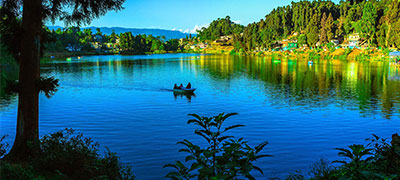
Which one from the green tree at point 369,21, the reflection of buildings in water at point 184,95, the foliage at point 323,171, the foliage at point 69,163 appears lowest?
the reflection of buildings in water at point 184,95

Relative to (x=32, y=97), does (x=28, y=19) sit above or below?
above

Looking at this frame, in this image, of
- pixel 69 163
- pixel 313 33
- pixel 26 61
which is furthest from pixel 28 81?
pixel 313 33

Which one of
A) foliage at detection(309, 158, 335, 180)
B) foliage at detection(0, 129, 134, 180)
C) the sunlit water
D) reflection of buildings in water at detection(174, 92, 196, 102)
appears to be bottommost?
the sunlit water

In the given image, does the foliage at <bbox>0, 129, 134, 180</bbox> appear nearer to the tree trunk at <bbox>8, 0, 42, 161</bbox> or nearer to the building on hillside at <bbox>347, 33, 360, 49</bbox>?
the tree trunk at <bbox>8, 0, 42, 161</bbox>

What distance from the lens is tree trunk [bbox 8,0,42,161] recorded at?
16.5 meters

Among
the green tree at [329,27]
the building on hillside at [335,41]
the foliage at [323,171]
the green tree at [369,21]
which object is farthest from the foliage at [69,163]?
the building on hillside at [335,41]

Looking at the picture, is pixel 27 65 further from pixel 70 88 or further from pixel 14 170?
pixel 70 88

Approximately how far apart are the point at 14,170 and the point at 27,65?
21.3ft

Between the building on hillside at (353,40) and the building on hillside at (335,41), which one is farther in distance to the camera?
the building on hillside at (335,41)

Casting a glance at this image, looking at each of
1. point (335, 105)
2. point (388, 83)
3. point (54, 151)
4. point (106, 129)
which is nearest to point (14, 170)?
point (54, 151)

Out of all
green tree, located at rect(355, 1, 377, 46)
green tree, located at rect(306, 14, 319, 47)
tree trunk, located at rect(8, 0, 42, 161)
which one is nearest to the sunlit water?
tree trunk, located at rect(8, 0, 42, 161)

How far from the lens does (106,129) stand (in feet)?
99.1

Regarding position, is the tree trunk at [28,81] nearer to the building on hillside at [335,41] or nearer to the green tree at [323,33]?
the green tree at [323,33]

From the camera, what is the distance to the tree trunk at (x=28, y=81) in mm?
16453
